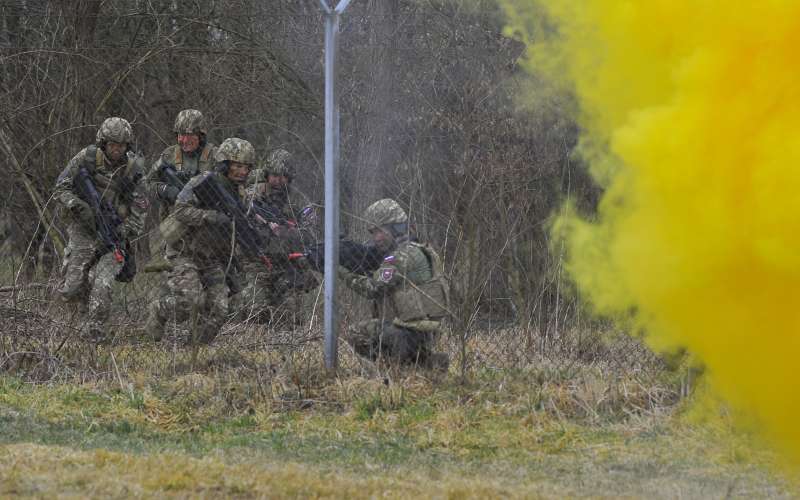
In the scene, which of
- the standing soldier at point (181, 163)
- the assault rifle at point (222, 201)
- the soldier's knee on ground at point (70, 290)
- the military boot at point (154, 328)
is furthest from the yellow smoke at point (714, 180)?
the soldier's knee on ground at point (70, 290)

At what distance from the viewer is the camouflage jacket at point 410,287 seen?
7.73m

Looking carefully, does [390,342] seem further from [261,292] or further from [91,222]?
[91,222]

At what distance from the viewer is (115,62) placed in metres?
12.7

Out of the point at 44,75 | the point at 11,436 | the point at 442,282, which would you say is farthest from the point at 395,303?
the point at 44,75

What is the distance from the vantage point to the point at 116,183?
9.62 metres

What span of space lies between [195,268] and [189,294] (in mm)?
251

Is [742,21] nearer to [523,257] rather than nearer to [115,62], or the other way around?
[523,257]

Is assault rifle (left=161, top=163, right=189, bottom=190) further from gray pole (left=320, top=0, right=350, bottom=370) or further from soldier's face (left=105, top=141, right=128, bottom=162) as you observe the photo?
gray pole (left=320, top=0, right=350, bottom=370)

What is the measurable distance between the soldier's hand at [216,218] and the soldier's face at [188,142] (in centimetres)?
114

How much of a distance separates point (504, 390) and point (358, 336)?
110 cm

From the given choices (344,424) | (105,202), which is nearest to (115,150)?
(105,202)

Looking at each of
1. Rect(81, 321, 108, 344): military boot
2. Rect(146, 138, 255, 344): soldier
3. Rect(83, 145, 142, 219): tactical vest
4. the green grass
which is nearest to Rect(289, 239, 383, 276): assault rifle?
the green grass

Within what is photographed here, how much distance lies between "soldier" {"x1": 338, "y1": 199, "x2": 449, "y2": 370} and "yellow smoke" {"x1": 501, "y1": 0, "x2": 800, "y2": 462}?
280cm

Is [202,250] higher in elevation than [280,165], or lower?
lower
